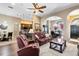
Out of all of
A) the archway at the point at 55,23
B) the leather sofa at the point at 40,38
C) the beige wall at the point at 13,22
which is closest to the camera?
the beige wall at the point at 13,22

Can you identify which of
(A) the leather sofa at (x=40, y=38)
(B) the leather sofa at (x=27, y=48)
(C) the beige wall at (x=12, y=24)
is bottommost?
(B) the leather sofa at (x=27, y=48)

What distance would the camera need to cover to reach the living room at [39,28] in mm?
2980

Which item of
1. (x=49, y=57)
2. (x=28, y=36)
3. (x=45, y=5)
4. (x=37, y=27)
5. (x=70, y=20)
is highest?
(x=45, y=5)

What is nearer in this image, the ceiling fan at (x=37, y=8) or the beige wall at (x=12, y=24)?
the beige wall at (x=12, y=24)

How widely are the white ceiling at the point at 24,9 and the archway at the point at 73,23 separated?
11.1 inches

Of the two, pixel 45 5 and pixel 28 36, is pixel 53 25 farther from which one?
pixel 28 36

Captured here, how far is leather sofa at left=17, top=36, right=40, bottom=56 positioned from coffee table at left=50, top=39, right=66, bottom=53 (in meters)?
0.49

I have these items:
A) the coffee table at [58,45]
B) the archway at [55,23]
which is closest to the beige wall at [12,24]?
the archway at [55,23]

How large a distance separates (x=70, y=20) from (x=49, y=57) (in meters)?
1.36

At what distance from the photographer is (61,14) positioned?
3.07 meters

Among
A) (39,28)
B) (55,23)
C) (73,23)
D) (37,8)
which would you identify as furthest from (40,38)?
(73,23)

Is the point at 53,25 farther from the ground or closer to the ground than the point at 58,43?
farther from the ground

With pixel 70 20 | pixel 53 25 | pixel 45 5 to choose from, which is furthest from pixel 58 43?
pixel 45 5

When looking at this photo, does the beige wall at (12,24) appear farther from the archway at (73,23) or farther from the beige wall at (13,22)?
the archway at (73,23)
